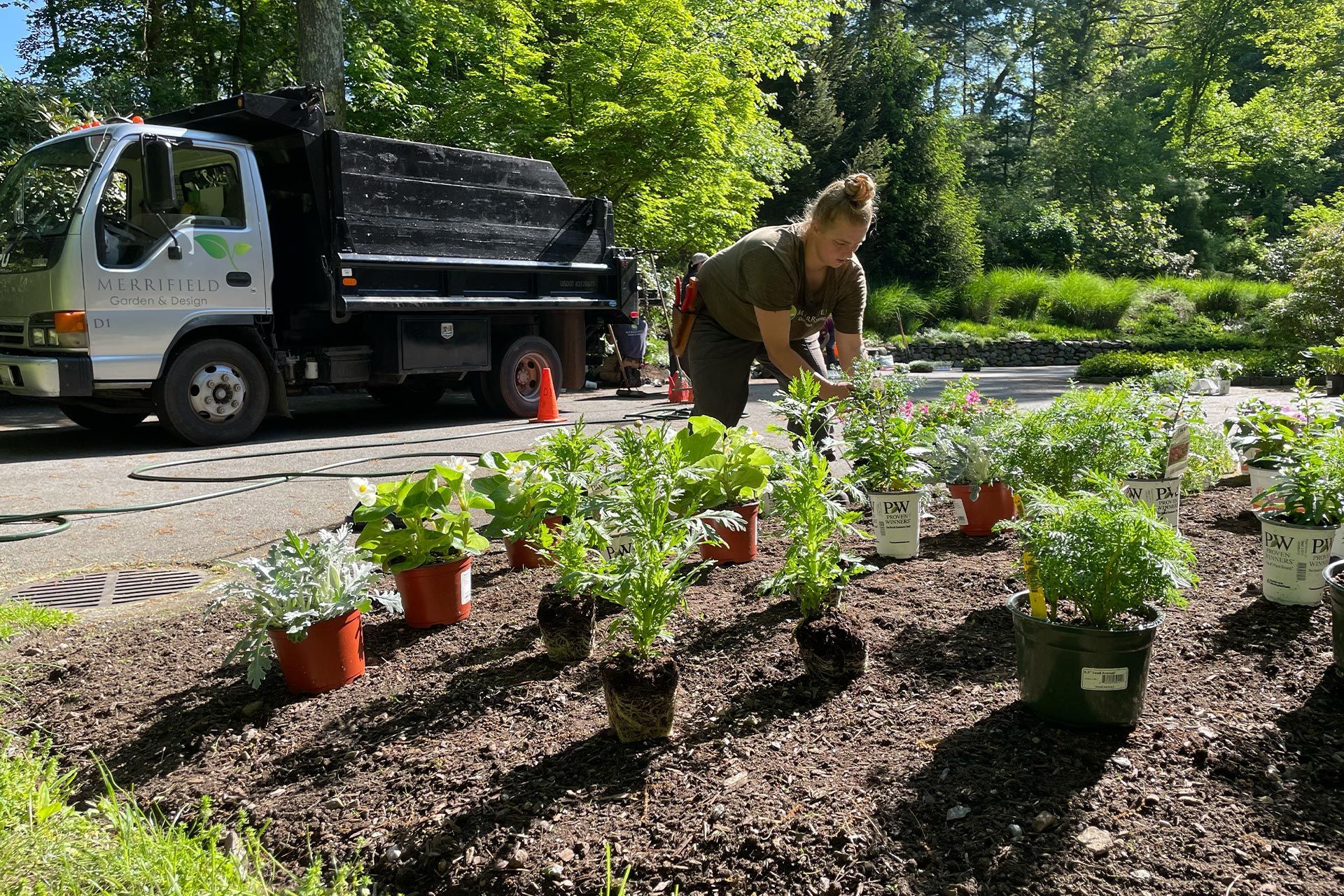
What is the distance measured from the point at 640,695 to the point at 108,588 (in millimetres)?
2950

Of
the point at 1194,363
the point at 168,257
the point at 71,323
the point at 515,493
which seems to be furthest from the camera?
the point at 1194,363

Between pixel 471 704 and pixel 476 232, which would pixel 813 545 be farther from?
pixel 476 232

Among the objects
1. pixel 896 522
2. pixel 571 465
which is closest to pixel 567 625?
pixel 571 465

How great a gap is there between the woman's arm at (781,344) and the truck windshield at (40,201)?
625 centimetres

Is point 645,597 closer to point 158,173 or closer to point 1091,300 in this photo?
point 158,173

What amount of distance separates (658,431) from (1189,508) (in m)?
3.05

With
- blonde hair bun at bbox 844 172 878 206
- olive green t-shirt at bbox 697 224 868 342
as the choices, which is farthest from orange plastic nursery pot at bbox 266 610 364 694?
blonde hair bun at bbox 844 172 878 206

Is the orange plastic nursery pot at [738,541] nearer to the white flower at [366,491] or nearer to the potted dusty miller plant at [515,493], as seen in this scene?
the potted dusty miller plant at [515,493]

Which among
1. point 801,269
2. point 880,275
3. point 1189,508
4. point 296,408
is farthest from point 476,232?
point 880,275

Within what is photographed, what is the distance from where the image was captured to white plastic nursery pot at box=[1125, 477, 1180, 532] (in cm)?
396

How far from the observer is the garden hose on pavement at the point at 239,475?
5.20 m

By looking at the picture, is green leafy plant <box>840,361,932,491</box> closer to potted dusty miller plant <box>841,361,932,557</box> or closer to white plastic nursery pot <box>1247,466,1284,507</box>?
potted dusty miller plant <box>841,361,932,557</box>

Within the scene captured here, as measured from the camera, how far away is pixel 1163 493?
3973 millimetres

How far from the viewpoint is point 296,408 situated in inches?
472
